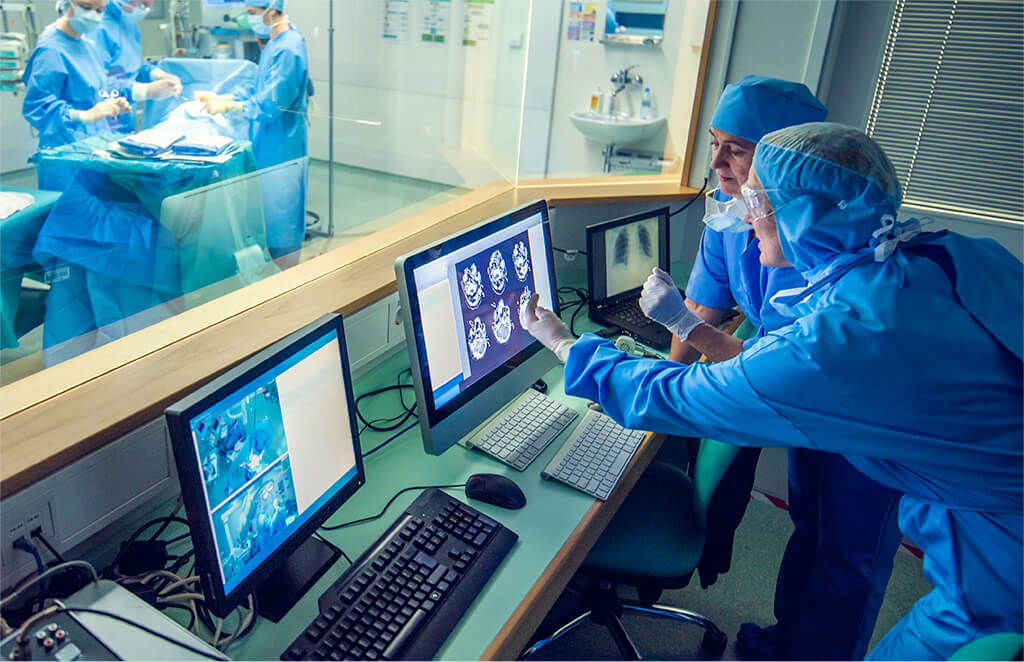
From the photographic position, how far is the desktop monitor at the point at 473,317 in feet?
3.89

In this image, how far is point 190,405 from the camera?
30.5 inches

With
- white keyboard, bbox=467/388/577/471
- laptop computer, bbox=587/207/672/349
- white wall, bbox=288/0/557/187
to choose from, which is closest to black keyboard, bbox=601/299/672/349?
laptop computer, bbox=587/207/672/349

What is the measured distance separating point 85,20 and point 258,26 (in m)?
0.88

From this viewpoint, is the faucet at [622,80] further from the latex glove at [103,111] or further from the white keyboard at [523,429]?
the white keyboard at [523,429]

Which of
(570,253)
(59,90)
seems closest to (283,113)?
(59,90)

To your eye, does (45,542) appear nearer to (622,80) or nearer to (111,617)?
(111,617)

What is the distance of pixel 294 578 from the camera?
1018 mm

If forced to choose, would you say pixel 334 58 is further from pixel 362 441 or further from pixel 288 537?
pixel 288 537

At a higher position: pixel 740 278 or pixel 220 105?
pixel 220 105

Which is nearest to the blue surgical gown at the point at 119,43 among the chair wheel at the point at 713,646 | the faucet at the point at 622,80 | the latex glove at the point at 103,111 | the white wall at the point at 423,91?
the latex glove at the point at 103,111

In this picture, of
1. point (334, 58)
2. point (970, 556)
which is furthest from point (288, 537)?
point (334, 58)

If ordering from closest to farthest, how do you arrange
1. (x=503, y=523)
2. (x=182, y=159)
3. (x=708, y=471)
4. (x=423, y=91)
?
1. (x=503, y=523)
2. (x=708, y=471)
3. (x=182, y=159)
4. (x=423, y=91)

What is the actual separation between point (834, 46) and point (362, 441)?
7.72 ft

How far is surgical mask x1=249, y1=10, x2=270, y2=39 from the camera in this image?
3.05m
